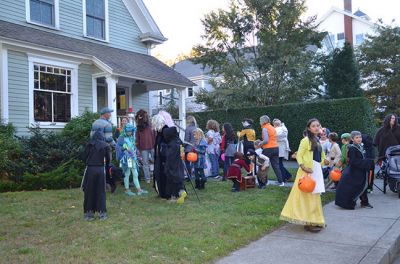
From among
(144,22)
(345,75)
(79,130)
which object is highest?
(144,22)

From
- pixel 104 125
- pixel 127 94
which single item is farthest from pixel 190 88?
pixel 104 125

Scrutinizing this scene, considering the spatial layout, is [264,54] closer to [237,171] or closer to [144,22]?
[144,22]

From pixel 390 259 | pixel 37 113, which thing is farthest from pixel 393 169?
pixel 37 113

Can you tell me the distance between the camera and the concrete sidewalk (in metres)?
5.03

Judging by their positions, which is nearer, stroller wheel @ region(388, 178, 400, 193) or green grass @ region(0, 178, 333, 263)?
green grass @ region(0, 178, 333, 263)

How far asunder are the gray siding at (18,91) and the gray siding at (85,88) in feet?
6.76

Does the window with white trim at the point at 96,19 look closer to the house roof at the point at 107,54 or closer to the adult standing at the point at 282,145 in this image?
the house roof at the point at 107,54

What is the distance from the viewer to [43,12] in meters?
14.6

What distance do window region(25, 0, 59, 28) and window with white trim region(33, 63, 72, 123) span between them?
1.92 metres

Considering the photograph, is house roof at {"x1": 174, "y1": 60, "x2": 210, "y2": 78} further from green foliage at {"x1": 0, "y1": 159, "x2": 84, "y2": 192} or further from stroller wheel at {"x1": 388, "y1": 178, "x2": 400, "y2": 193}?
stroller wheel at {"x1": 388, "y1": 178, "x2": 400, "y2": 193}

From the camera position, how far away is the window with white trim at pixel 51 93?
1348 cm

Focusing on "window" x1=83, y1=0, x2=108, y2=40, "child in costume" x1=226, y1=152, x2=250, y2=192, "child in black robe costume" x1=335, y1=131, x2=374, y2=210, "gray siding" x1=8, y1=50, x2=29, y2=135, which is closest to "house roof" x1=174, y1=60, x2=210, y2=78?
"window" x1=83, y1=0, x2=108, y2=40

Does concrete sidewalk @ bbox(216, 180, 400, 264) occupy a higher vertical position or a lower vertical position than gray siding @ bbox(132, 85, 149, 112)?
lower

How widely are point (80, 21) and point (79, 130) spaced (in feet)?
17.1
